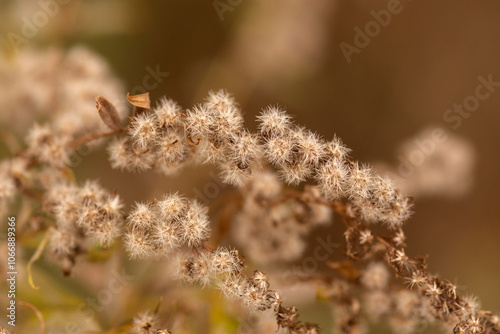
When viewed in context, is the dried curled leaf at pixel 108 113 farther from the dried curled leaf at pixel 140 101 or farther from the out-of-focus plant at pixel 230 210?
the dried curled leaf at pixel 140 101

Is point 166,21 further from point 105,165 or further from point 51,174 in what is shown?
point 51,174

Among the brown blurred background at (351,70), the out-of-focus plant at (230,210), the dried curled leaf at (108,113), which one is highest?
the brown blurred background at (351,70)

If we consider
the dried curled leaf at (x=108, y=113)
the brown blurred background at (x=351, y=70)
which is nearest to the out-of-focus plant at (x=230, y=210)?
the dried curled leaf at (x=108, y=113)

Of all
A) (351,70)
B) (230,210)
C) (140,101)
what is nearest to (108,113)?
(140,101)

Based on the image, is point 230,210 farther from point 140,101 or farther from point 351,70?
point 351,70

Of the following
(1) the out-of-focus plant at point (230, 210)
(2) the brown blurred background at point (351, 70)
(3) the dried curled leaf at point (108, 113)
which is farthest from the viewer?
(2) the brown blurred background at point (351, 70)

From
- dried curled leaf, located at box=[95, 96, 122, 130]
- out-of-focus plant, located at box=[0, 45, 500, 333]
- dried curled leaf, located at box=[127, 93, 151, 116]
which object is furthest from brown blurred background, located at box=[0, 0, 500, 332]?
dried curled leaf, located at box=[127, 93, 151, 116]

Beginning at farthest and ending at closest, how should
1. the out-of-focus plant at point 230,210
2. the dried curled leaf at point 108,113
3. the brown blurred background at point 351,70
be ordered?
the brown blurred background at point 351,70
the dried curled leaf at point 108,113
the out-of-focus plant at point 230,210
